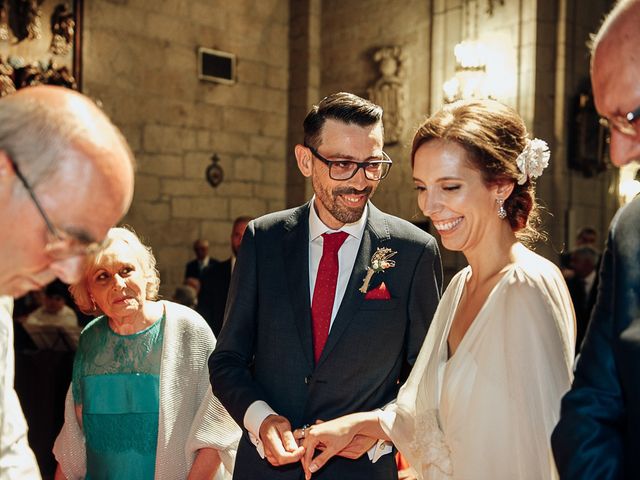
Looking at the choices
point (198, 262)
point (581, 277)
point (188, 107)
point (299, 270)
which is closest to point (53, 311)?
point (198, 262)

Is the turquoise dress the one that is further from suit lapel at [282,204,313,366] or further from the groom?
suit lapel at [282,204,313,366]

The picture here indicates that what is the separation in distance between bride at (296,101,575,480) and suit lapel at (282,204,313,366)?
0.34m

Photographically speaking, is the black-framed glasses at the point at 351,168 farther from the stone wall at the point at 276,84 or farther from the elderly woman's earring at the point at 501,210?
the stone wall at the point at 276,84

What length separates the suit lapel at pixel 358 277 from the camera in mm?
2176

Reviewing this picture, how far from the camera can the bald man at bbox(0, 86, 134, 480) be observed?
3.53 feet

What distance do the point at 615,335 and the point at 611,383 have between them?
0.29ft

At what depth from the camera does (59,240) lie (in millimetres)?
1121

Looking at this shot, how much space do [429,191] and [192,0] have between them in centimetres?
880

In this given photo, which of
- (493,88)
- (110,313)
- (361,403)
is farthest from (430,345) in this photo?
(493,88)

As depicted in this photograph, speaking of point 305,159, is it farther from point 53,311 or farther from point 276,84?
point 276,84

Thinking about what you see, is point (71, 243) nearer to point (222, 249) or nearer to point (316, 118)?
point (316, 118)

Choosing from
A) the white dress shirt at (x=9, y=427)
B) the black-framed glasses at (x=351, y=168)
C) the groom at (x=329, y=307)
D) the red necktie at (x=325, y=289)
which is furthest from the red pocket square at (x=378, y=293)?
the white dress shirt at (x=9, y=427)

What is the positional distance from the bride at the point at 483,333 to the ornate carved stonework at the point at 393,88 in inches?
305

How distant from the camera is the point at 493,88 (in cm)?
849
